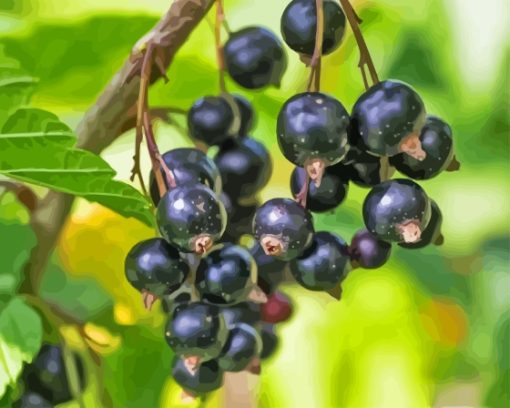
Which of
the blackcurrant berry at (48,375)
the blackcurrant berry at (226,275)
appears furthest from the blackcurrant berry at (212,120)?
the blackcurrant berry at (48,375)

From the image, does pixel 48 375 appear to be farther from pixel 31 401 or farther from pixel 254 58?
pixel 254 58

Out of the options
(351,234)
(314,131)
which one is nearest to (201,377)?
(314,131)

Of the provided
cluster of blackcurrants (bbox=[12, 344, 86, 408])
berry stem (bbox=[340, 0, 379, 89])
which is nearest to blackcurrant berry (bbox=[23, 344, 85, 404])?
cluster of blackcurrants (bbox=[12, 344, 86, 408])

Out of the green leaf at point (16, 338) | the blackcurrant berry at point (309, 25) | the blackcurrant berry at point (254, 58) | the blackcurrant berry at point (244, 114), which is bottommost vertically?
the green leaf at point (16, 338)

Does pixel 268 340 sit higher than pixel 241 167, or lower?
lower

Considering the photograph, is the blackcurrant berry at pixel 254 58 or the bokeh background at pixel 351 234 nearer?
the blackcurrant berry at pixel 254 58

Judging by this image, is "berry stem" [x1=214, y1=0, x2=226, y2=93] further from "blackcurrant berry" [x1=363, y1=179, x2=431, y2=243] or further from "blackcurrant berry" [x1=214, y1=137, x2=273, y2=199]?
"blackcurrant berry" [x1=363, y1=179, x2=431, y2=243]

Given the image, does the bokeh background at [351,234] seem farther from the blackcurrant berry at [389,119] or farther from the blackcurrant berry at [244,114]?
the blackcurrant berry at [389,119]
